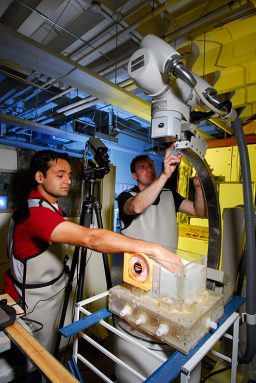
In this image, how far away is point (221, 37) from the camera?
2.01 meters

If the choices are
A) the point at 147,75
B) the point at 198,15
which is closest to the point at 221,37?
the point at 198,15

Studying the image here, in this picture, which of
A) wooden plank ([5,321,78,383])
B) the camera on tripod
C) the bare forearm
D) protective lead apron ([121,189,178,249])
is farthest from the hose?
the camera on tripod

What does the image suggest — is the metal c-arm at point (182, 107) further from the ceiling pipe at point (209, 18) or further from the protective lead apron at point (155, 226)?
the ceiling pipe at point (209, 18)

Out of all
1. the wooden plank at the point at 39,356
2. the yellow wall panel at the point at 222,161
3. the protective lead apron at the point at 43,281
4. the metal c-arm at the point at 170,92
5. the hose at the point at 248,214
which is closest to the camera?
the wooden plank at the point at 39,356

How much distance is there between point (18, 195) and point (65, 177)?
0.58m

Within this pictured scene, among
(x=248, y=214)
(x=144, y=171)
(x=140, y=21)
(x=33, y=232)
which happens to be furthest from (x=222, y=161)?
(x=33, y=232)

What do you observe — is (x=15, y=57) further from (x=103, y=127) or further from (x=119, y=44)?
(x=103, y=127)

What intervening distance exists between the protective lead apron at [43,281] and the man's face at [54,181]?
303 millimetres

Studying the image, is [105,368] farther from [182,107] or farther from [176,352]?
[182,107]

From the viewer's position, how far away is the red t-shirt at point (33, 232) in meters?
1.18

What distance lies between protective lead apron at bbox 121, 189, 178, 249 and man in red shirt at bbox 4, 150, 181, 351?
0.57 m

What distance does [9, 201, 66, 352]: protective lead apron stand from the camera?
142cm

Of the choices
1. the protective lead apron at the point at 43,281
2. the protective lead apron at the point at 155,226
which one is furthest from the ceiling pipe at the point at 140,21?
the protective lead apron at the point at 43,281

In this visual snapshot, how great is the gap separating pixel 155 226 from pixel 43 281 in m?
0.85
